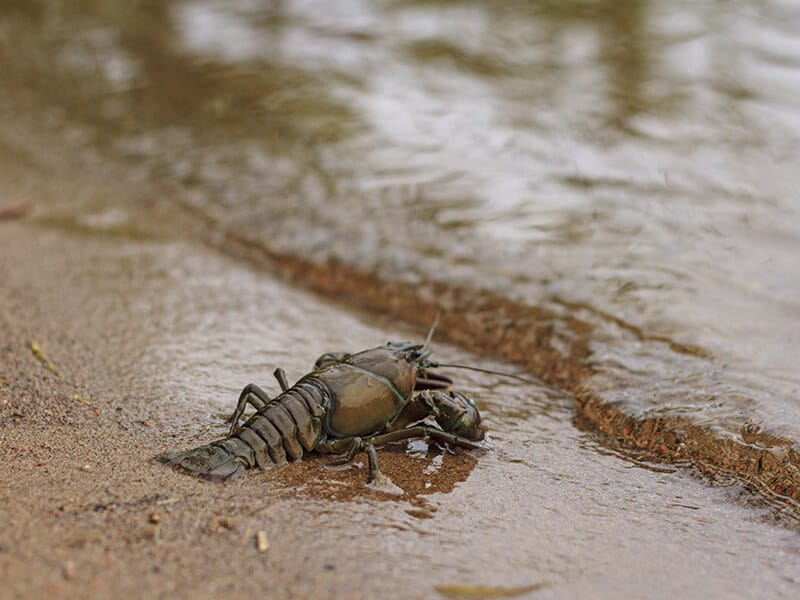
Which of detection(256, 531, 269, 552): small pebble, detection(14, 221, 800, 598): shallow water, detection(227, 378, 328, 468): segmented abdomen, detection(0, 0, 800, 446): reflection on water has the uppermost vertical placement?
detection(0, 0, 800, 446): reflection on water

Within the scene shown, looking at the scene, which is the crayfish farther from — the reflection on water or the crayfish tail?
the reflection on water

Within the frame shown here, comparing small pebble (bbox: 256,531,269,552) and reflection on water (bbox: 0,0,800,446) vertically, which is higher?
reflection on water (bbox: 0,0,800,446)

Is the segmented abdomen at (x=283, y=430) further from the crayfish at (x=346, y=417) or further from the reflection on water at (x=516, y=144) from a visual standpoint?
the reflection on water at (x=516, y=144)

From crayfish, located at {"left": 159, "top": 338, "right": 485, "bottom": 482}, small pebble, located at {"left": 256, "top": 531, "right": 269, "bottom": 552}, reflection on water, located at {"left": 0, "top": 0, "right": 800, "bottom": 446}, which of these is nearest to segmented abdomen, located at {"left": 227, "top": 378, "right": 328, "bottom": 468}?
crayfish, located at {"left": 159, "top": 338, "right": 485, "bottom": 482}

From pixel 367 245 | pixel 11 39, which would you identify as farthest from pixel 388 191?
pixel 11 39

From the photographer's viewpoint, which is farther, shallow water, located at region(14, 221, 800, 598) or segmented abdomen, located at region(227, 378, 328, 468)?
segmented abdomen, located at region(227, 378, 328, 468)

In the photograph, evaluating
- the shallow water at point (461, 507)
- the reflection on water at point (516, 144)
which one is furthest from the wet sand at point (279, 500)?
the reflection on water at point (516, 144)

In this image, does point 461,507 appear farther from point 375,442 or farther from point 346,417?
point 346,417
